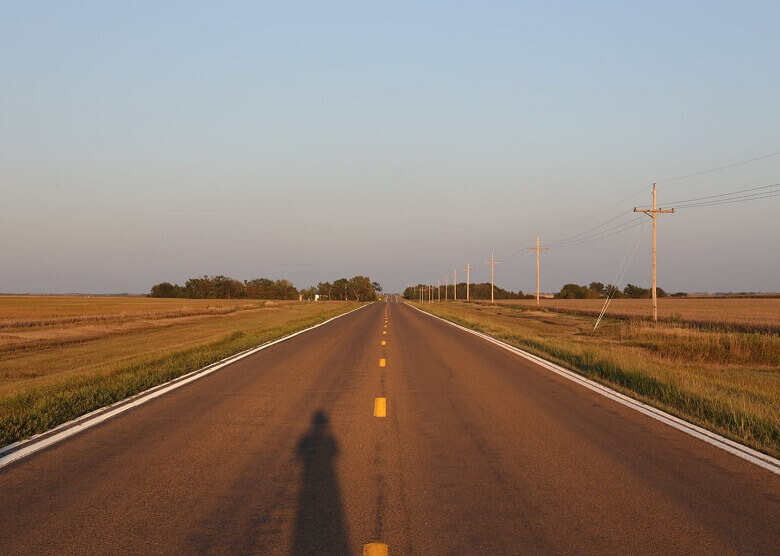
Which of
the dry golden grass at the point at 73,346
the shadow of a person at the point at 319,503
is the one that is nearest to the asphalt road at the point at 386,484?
the shadow of a person at the point at 319,503

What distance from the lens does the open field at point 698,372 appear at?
9.38 metres

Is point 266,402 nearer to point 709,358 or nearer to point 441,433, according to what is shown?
point 441,433

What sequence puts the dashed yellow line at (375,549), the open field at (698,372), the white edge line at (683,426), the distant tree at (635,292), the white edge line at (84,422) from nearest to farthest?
the dashed yellow line at (375,549), the white edge line at (683,426), the white edge line at (84,422), the open field at (698,372), the distant tree at (635,292)

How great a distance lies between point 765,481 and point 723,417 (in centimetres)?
371

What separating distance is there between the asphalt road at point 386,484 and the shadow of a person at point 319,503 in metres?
0.02

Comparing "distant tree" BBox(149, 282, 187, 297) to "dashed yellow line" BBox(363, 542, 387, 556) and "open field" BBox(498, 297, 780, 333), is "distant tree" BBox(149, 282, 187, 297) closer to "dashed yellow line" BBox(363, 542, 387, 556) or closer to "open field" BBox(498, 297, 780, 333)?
"open field" BBox(498, 297, 780, 333)

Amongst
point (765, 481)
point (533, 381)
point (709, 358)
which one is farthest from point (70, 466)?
point (709, 358)

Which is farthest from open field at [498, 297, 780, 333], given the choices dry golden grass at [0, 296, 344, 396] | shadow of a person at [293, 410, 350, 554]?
shadow of a person at [293, 410, 350, 554]

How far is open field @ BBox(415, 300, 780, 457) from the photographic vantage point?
30.8ft

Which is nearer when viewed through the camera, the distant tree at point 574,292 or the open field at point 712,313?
the open field at point 712,313

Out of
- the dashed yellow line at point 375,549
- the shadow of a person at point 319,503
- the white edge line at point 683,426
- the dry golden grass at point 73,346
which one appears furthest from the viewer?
the dry golden grass at point 73,346

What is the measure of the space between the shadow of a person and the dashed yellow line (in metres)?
0.13

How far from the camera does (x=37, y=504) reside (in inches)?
219

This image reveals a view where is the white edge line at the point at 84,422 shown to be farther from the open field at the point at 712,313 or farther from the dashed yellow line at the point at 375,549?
the open field at the point at 712,313
